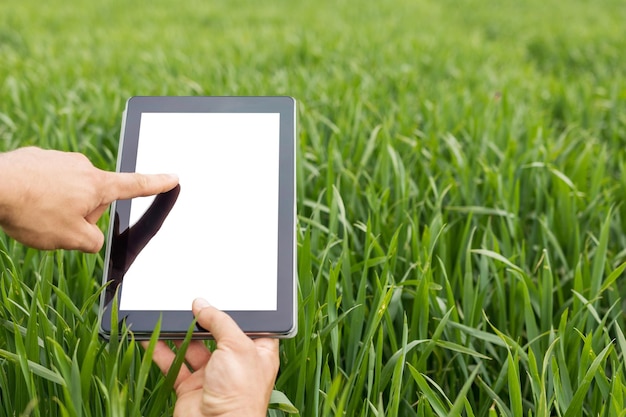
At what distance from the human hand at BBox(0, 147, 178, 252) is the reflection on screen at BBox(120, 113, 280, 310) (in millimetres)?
109

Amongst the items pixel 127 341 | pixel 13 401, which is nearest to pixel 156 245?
pixel 127 341

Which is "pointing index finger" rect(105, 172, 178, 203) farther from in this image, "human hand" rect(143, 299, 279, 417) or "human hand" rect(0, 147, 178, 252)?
"human hand" rect(143, 299, 279, 417)

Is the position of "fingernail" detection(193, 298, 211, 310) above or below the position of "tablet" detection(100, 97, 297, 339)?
below

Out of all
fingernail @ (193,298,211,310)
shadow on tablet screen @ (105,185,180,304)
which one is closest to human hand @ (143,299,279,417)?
fingernail @ (193,298,211,310)

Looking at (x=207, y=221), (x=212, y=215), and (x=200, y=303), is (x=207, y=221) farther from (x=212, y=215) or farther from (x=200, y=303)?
(x=200, y=303)

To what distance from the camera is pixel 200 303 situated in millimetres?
836

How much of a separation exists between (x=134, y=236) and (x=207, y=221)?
114 millimetres

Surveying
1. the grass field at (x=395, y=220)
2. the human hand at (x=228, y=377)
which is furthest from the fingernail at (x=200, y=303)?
the grass field at (x=395, y=220)

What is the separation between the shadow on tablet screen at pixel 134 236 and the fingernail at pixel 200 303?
13 centimetres

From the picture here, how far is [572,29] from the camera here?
4711mm

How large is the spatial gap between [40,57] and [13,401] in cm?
271

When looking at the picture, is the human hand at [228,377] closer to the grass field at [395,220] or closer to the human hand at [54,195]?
the grass field at [395,220]

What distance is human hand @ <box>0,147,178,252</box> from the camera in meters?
0.77

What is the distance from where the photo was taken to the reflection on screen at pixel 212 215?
0.89m
